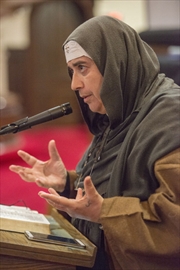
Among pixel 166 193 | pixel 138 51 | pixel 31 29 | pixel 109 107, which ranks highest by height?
pixel 138 51

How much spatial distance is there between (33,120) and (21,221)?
0.28 m

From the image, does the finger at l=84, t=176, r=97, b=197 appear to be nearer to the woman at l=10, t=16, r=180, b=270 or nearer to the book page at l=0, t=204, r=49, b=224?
the woman at l=10, t=16, r=180, b=270

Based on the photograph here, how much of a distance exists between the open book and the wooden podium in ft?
0.21

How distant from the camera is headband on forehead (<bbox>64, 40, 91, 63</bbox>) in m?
1.27

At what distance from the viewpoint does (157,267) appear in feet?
3.56

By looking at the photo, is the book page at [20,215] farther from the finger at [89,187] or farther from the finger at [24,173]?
the finger at [89,187]

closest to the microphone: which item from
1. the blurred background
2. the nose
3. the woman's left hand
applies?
the nose

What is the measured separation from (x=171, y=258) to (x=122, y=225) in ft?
0.49

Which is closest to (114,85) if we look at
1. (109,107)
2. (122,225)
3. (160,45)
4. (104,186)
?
(109,107)

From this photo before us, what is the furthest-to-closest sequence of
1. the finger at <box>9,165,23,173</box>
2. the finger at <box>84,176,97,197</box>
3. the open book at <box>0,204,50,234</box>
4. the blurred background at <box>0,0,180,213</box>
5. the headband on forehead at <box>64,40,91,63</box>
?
the blurred background at <box>0,0,180,213</box>, the finger at <box>9,165,23,173</box>, the headband on forehead at <box>64,40,91,63</box>, the open book at <box>0,204,50,234</box>, the finger at <box>84,176,97,197</box>

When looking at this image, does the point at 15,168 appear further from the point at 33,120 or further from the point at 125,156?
the point at 125,156

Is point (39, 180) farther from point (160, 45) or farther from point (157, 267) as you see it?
point (160, 45)

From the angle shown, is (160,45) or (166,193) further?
(160,45)

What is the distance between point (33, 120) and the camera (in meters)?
1.21
